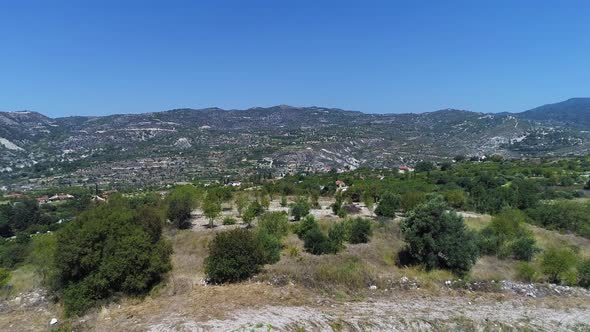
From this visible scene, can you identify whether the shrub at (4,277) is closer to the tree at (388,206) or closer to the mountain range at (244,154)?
the tree at (388,206)

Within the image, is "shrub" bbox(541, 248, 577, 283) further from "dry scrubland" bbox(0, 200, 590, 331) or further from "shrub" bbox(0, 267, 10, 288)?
"shrub" bbox(0, 267, 10, 288)

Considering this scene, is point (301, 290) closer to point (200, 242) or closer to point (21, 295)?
point (200, 242)

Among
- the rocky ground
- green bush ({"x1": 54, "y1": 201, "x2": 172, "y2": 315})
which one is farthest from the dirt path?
green bush ({"x1": 54, "y1": 201, "x2": 172, "y2": 315})

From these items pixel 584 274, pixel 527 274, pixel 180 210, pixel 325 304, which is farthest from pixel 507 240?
pixel 180 210

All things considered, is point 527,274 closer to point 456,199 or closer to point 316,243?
point 316,243

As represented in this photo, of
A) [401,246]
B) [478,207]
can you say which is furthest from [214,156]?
[401,246]

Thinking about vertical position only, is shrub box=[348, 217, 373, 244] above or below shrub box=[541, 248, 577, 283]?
above

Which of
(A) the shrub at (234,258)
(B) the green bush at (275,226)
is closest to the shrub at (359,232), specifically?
(B) the green bush at (275,226)

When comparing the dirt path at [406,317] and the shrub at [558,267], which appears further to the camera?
the shrub at [558,267]
